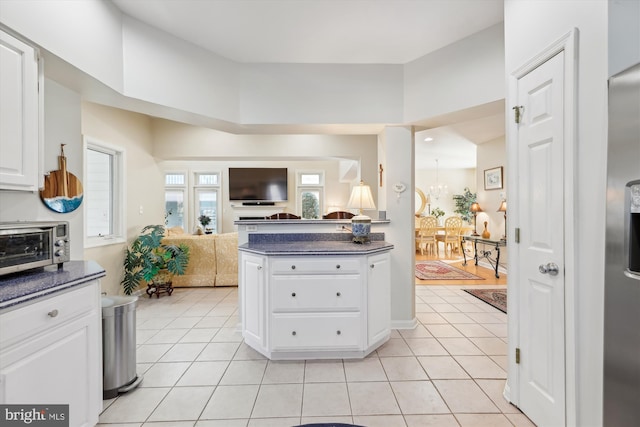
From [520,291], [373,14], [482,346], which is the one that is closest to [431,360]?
[482,346]

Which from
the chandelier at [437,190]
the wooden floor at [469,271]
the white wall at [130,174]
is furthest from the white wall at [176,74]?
the chandelier at [437,190]

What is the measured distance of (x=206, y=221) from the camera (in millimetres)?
8078

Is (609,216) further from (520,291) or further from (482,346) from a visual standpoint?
(482,346)

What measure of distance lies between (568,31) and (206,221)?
8021mm

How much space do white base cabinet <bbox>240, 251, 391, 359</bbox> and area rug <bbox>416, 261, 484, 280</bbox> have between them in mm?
3285

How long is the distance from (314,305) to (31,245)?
1.79 metres

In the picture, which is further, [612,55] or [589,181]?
[589,181]

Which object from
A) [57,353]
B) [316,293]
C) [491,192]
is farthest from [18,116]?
[491,192]

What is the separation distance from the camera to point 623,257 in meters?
1.13

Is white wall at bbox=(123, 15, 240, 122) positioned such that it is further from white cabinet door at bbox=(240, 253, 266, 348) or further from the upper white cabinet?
white cabinet door at bbox=(240, 253, 266, 348)

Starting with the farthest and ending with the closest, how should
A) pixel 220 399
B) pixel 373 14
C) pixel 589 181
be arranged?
pixel 373 14, pixel 220 399, pixel 589 181

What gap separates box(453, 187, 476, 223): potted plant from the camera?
10.2 m

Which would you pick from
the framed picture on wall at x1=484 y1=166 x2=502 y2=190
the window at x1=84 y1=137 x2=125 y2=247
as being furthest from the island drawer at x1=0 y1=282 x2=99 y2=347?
the framed picture on wall at x1=484 y1=166 x2=502 y2=190

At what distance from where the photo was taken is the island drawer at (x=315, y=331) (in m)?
2.38
